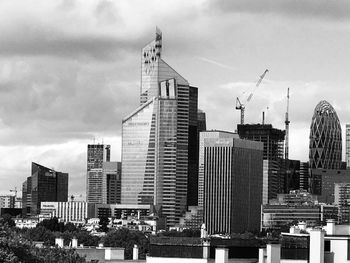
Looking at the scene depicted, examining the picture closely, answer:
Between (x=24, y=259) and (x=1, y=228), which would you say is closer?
(x=24, y=259)

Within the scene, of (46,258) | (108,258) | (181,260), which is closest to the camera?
(181,260)

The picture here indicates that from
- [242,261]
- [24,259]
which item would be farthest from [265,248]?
[24,259]

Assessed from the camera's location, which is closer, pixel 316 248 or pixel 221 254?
pixel 316 248

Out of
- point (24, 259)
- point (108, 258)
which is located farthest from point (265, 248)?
point (108, 258)

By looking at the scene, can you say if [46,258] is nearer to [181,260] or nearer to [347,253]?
[181,260]

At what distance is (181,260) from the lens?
106 metres

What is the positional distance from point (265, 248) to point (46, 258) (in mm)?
19081

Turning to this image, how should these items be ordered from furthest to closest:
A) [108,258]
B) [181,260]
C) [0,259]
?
[108,258]
[181,260]
[0,259]

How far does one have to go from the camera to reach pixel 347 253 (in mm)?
98750

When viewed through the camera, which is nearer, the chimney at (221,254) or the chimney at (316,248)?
the chimney at (316,248)

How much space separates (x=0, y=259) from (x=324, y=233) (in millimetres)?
20084

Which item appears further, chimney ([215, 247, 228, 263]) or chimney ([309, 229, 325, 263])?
chimney ([215, 247, 228, 263])

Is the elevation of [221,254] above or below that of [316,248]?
below

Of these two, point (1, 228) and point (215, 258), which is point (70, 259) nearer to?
point (1, 228)
